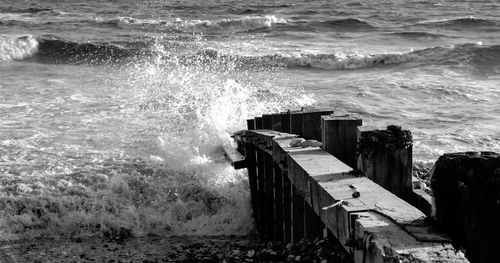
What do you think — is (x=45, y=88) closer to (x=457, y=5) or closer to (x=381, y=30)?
(x=381, y=30)

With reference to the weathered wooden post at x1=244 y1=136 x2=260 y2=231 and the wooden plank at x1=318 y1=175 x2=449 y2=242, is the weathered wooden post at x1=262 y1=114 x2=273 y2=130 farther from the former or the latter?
the wooden plank at x1=318 y1=175 x2=449 y2=242

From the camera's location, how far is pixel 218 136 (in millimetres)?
11312

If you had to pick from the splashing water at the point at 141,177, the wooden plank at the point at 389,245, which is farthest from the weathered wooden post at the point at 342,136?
the splashing water at the point at 141,177

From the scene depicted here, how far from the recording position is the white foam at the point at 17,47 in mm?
24266

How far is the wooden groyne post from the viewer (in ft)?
12.2

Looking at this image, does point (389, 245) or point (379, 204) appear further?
point (379, 204)

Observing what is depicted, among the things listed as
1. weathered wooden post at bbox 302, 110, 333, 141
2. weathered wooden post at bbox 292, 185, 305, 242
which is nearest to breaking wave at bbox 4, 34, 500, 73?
weathered wooden post at bbox 302, 110, 333, 141

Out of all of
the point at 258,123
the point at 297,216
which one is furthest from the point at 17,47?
the point at 297,216

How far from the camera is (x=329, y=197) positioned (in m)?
4.63

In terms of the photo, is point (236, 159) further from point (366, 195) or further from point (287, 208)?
point (366, 195)

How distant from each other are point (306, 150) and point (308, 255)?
2.80 ft

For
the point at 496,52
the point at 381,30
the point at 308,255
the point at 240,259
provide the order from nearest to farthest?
the point at 308,255 < the point at 240,259 < the point at 496,52 < the point at 381,30

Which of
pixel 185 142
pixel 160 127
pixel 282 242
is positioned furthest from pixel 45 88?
pixel 282 242

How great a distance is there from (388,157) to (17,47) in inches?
880
